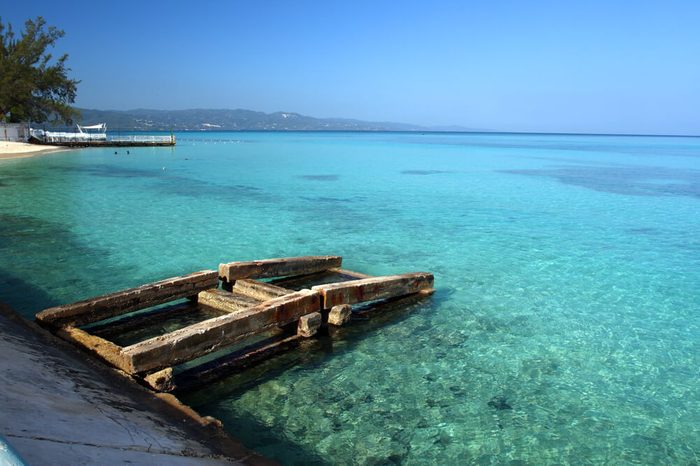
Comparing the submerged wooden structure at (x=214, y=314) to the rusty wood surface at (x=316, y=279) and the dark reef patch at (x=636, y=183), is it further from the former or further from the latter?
the dark reef patch at (x=636, y=183)

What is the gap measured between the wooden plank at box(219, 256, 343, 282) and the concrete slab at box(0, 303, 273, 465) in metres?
Result: 3.21

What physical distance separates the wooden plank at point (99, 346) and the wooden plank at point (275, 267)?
277 cm

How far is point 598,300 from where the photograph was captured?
1082cm

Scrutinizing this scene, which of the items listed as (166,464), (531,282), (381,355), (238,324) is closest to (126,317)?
(238,324)

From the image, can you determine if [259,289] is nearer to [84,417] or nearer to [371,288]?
[371,288]

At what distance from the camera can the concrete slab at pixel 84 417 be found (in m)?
3.05

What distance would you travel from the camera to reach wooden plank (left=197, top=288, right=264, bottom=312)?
8336mm

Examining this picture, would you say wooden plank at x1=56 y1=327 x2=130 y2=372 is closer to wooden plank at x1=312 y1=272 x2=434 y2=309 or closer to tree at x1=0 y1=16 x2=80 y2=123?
wooden plank at x1=312 y1=272 x2=434 y2=309

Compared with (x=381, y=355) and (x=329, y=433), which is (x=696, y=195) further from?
(x=329, y=433)

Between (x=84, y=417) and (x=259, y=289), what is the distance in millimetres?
4951

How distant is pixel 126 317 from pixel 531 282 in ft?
27.1

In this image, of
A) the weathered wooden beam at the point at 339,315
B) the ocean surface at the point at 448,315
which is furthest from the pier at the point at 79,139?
the weathered wooden beam at the point at 339,315

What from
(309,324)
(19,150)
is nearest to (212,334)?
(309,324)

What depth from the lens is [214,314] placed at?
8.75 meters
